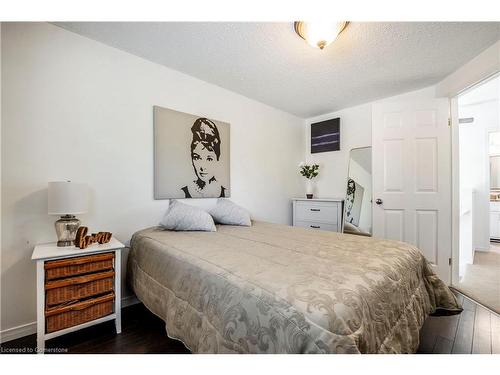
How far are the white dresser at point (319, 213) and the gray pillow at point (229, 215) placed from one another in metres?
1.35

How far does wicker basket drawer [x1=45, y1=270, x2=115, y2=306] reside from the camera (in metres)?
1.40

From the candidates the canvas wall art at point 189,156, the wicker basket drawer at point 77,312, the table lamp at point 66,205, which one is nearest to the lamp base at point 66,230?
the table lamp at point 66,205

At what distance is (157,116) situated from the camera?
2.28m

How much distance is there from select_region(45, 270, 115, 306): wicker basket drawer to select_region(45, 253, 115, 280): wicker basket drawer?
34mm

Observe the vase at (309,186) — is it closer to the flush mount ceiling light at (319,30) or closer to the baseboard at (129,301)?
the flush mount ceiling light at (319,30)

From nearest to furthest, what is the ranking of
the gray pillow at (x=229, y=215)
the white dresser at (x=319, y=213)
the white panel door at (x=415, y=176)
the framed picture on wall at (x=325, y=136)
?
the gray pillow at (x=229, y=215) → the white panel door at (x=415, y=176) → the white dresser at (x=319, y=213) → the framed picture on wall at (x=325, y=136)

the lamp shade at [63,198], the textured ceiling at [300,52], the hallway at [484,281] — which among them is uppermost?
the textured ceiling at [300,52]

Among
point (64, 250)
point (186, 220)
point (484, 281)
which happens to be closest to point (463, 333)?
point (484, 281)

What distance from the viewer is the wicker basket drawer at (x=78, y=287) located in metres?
1.40
